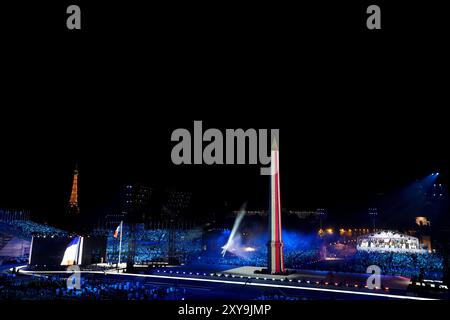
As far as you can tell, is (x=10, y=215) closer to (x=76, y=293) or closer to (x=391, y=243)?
(x=76, y=293)

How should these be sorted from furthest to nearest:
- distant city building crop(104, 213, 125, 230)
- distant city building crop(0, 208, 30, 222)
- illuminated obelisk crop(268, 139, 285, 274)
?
1. distant city building crop(104, 213, 125, 230)
2. distant city building crop(0, 208, 30, 222)
3. illuminated obelisk crop(268, 139, 285, 274)

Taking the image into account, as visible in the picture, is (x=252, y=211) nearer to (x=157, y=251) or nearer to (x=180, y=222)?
(x=180, y=222)

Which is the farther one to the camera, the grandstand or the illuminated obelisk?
the grandstand

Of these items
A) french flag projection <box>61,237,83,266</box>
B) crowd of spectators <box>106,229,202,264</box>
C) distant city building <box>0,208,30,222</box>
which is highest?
distant city building <box>0,208,30,222</box>

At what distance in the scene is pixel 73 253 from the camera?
106ft

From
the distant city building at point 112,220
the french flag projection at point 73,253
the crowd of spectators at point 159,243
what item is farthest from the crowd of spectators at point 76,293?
the distant city building at point 112,220

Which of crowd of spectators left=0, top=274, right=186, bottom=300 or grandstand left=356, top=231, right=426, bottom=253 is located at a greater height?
crowd of spectators left=0, top=274, right=186, bottom=300

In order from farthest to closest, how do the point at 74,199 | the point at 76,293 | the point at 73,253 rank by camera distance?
the point at 74,199, the point at 73,253, the point at 76,293

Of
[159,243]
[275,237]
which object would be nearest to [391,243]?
[275,237]

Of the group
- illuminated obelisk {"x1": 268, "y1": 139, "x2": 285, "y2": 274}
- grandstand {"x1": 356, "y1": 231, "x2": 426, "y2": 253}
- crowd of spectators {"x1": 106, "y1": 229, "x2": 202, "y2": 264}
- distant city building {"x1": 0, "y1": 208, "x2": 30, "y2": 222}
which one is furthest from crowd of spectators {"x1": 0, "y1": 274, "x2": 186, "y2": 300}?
grandstand {"x1": 356, "y1": 231, "x2": 426, "y2": 253}

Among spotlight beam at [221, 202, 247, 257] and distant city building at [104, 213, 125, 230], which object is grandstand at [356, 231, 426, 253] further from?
Result: distant city building at [104, 213, 125, 230]

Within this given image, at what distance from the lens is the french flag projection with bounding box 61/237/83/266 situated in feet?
104

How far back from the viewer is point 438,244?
161ft
